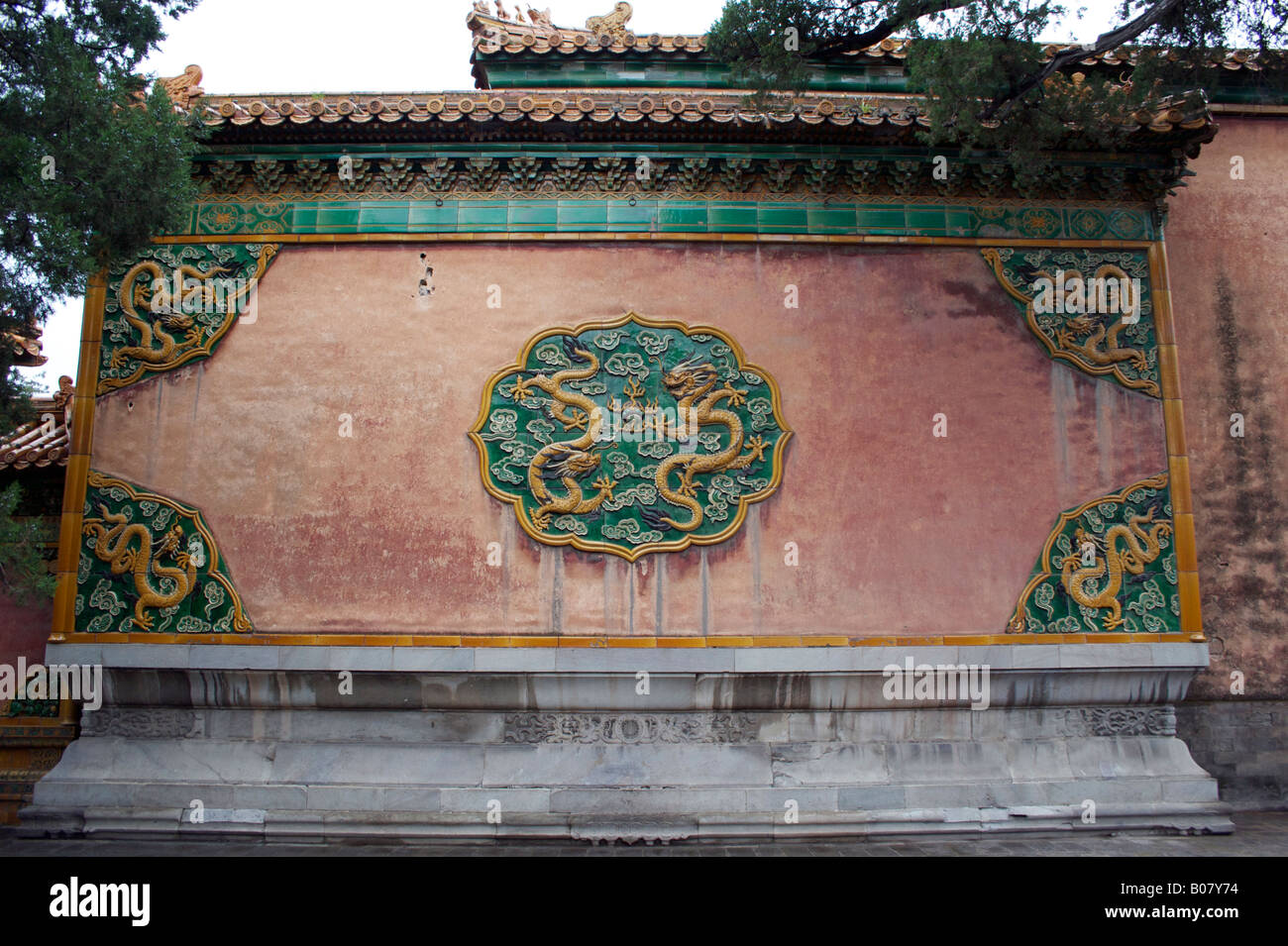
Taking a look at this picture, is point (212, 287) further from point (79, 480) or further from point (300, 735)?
point (300, 735)

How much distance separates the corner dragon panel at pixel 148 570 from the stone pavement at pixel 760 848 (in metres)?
1.56

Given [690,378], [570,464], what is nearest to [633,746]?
[570,464]

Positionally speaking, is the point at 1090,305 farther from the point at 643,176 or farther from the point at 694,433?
the point at 643,176

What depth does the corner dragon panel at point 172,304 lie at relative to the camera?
8.52m

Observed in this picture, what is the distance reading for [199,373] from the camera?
8539 millimetres

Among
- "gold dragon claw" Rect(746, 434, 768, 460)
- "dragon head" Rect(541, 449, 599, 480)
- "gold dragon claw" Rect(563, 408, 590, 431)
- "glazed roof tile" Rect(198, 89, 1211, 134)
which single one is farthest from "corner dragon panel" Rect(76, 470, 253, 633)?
"gold dragon claw" Rect(746, 434, 768, 460)

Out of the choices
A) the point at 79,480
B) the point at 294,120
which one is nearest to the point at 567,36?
the point at 294,120

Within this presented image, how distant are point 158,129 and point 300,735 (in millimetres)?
4328

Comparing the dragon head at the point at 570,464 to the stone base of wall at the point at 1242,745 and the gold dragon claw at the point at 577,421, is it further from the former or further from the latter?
the stone base of wall at the point at 1242,745

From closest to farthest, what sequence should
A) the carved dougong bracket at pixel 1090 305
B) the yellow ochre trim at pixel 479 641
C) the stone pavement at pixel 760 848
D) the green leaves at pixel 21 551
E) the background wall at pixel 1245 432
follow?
the green leaves at pixel 21 551 → the stone pavement at pixel 760 848 → the yellow ochre trim at pixel 479 641 → the carved dougong bracket at pixel 1090 305 → the background wall at pixel 1245 432

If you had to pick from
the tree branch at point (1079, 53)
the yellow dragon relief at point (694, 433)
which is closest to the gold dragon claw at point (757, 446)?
the yellow dragon relief at point (694, 433)

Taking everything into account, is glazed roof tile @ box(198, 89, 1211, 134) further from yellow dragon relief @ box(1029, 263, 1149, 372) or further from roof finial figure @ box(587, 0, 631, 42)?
roof finial figure @ box(587, 0, 631, 42)

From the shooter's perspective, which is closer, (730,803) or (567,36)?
(730,803)

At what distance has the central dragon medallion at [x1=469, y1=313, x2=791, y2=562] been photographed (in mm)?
8242
